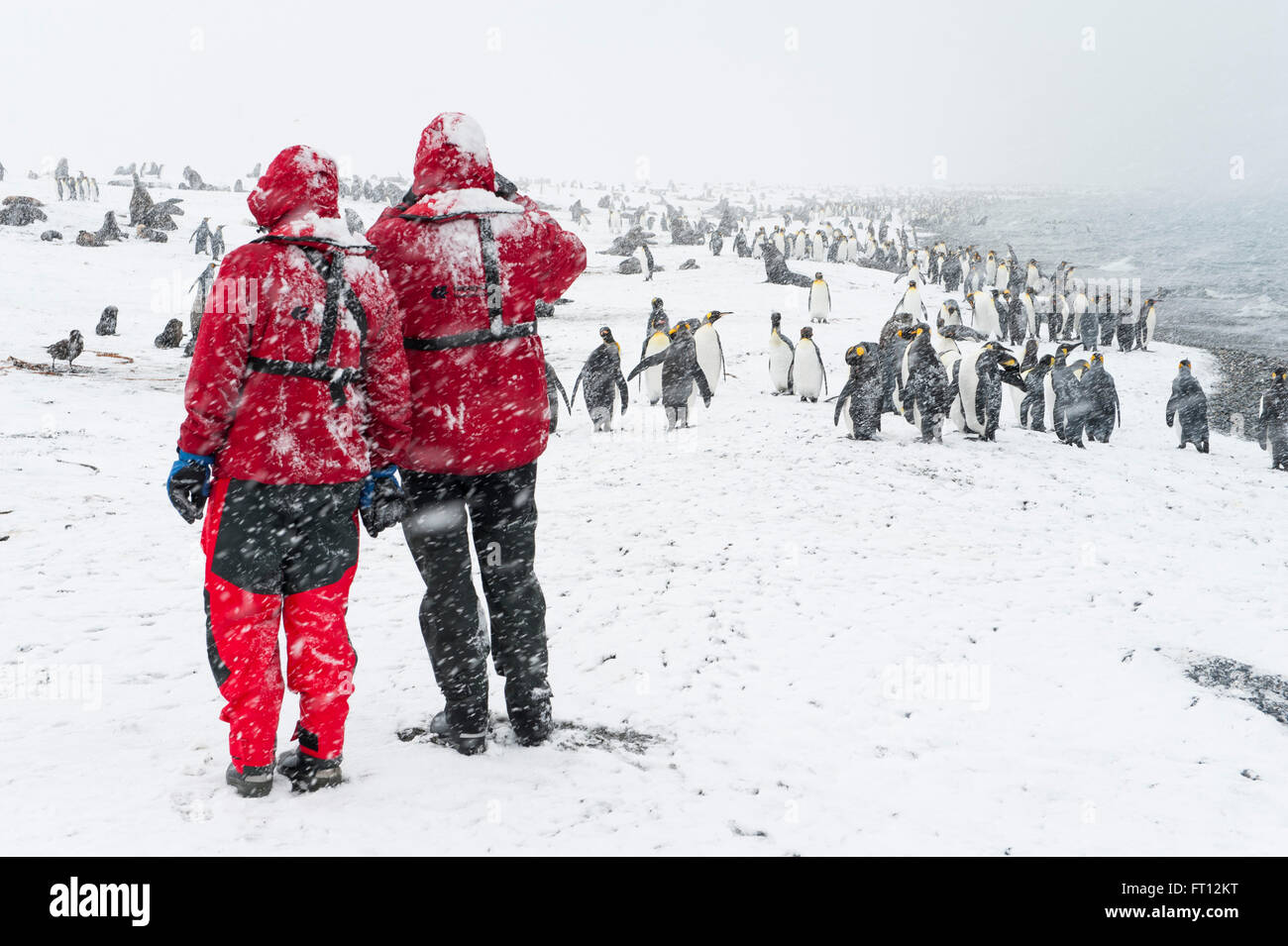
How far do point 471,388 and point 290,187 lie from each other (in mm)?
772

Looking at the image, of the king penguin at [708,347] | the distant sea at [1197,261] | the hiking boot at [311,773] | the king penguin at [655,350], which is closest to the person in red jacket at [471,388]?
the hiking boot at [311,773]

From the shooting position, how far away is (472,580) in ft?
9.07

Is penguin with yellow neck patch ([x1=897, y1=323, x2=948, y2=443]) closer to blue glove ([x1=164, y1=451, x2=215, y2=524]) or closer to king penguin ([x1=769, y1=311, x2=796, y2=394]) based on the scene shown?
king penguin ([x1=769, y1=311, x2=796, y2=394])

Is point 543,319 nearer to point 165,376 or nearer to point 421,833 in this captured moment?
point 165,376

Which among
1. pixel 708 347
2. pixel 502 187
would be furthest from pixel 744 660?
pixel 708 347

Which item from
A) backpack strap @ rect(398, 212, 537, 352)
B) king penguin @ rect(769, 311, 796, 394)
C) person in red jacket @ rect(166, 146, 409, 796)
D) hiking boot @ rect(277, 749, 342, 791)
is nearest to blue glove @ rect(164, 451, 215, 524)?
person in red jacket @ rect(166, 146, 409, 796)

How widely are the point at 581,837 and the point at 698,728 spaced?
3.50 feet

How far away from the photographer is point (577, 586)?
5.37m

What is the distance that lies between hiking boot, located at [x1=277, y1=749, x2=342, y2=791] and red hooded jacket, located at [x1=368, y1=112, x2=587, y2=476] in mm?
947

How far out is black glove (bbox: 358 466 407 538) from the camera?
2531 mm

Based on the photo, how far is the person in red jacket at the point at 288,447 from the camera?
2273mm

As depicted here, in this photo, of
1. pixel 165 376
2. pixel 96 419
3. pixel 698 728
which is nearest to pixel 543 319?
pixel 165 376

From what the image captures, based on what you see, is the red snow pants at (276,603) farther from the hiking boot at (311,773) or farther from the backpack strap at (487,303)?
the backpack strap at (487,303)

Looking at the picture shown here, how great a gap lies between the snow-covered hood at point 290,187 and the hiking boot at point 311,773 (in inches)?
63.6
